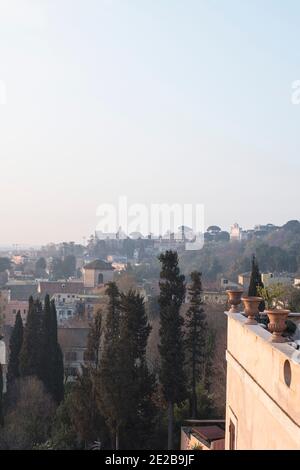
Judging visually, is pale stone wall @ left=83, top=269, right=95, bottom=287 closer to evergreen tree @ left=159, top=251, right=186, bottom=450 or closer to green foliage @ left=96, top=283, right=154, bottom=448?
evergreen tree @ left=159, top=251, right=186, bottom=450

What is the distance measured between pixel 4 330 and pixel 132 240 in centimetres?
6322

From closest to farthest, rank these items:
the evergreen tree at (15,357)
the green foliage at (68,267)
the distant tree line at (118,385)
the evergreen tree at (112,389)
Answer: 1. the evergreen tree at (112,389)
2. the distant tree line at (118,385)
3. the evergreen tree at (15,357)
4. the green foliage at (68,267)

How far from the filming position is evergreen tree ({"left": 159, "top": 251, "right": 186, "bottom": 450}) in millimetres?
14969

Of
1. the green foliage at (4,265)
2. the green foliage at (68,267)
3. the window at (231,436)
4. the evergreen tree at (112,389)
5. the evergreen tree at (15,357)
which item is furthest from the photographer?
the green foliage at (68,267)

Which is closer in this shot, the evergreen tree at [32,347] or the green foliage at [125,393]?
the green foliage at [125,393]

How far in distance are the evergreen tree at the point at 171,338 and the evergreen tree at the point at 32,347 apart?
16.0ft

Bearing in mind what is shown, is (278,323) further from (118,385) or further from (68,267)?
(68,267)

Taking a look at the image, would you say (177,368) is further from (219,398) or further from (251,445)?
(251,445)

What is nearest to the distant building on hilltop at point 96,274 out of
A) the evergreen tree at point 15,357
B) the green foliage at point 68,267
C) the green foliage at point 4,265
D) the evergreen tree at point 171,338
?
the green foliage at point 68,267

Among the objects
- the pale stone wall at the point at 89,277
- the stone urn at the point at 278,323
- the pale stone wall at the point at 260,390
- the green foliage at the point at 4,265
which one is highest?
the stone urn at the point at 278,323

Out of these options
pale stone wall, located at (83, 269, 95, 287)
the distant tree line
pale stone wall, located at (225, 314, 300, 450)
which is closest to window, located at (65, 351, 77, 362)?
the distant tree line

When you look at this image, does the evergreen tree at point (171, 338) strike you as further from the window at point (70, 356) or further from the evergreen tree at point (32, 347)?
the window at point (70, 356)

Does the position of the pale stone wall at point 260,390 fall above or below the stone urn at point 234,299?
below

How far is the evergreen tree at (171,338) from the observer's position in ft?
49.1
